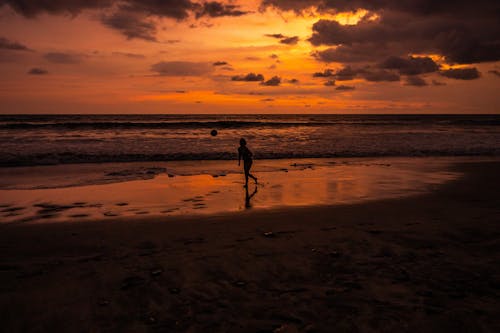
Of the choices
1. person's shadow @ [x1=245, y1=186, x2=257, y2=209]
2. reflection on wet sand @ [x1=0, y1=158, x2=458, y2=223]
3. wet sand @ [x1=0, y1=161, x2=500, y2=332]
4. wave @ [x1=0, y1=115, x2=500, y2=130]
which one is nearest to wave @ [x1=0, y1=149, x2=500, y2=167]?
reflection on wet sand @ [x1=0, y1=158, x2=458, y2=223]

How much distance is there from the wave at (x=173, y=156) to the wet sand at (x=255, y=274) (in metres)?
13.0

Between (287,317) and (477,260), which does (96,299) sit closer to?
(287,317)

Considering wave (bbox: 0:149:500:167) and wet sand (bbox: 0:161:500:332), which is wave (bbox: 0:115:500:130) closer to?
wave (bbox: 0:149:500:167)

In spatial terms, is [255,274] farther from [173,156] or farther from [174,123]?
[174,123]

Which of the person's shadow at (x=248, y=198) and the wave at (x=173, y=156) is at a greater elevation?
the wave at (x=173, y=156)

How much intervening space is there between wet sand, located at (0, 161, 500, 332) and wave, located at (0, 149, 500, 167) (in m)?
13.0

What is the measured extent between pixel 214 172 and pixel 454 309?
1283cm

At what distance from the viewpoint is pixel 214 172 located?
652 inches

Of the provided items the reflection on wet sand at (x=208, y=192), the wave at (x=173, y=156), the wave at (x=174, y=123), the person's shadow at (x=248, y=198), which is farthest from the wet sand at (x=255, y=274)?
the wave at (x=174, y=123)

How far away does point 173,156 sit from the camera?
2258 cm

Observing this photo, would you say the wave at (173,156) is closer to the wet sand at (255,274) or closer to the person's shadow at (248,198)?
the person's shadow at (248,198)

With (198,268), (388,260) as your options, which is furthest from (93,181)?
(388,260)

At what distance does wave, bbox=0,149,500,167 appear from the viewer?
66.5 ft

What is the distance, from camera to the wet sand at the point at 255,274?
14.1 feet
